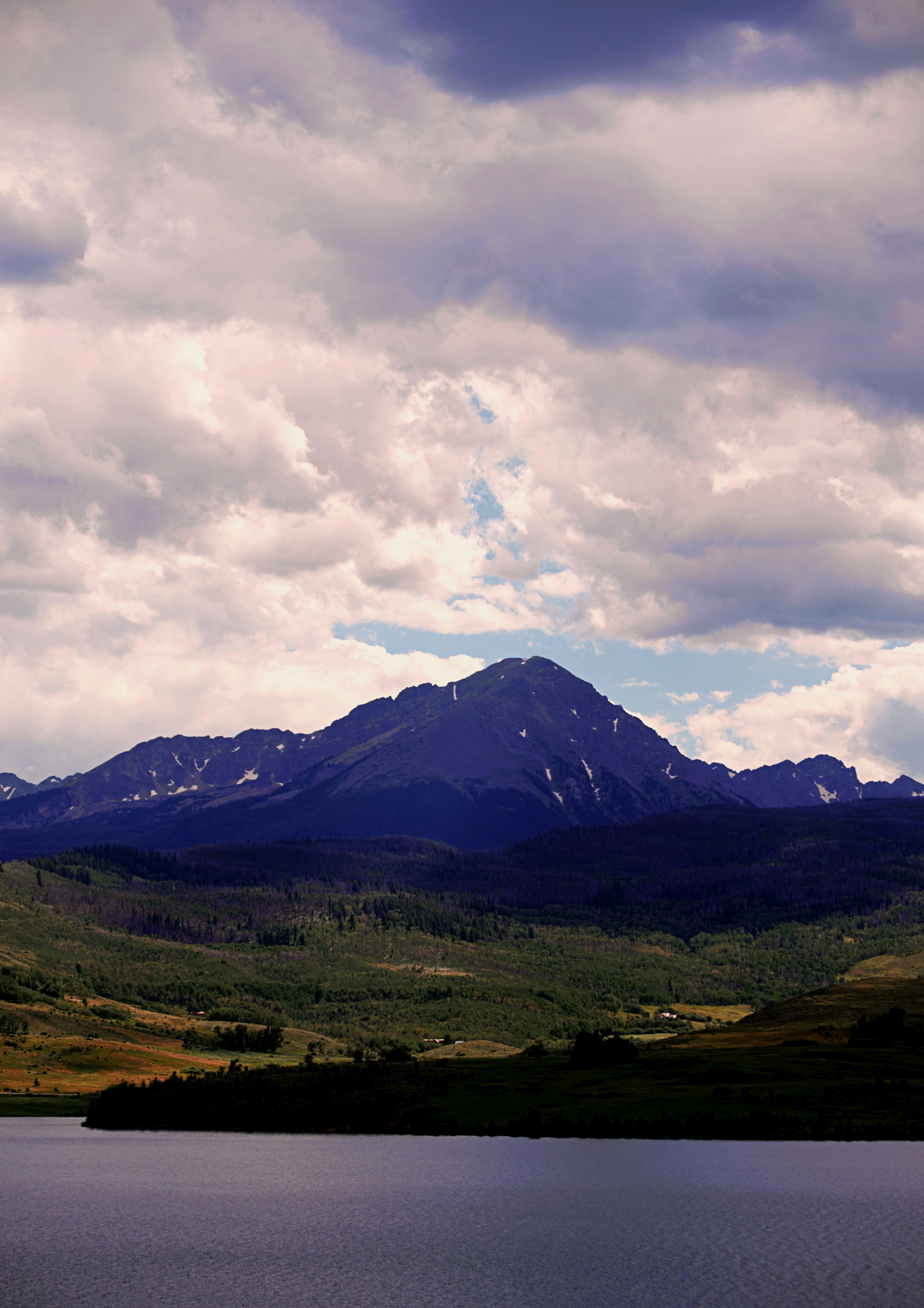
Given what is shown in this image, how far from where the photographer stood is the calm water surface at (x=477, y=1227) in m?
69.3

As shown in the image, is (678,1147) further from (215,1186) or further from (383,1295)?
(383,1295)

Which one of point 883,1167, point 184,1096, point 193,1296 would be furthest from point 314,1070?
point 193,1296

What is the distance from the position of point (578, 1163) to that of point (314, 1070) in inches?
3291

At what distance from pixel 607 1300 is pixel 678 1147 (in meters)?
67.3

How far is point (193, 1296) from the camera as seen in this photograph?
69312mm

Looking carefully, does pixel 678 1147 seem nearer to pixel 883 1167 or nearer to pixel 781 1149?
pixel 781 1149

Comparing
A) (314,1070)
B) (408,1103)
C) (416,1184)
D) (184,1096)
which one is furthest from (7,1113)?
(416,1184)

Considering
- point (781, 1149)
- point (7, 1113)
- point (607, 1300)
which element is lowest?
point (7, 1113)

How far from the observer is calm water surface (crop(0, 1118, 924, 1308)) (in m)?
69.3

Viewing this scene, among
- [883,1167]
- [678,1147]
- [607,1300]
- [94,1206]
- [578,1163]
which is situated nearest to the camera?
[607,1300]

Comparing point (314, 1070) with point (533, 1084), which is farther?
point (314, 1070)

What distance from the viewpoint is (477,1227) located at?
89500mm

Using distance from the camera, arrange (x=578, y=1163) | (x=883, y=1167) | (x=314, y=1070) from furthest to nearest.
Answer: (x=314, y=1070) < (x=578, y=1163) < (x=883, y=1167)

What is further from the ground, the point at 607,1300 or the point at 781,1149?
the point at 607,1300
